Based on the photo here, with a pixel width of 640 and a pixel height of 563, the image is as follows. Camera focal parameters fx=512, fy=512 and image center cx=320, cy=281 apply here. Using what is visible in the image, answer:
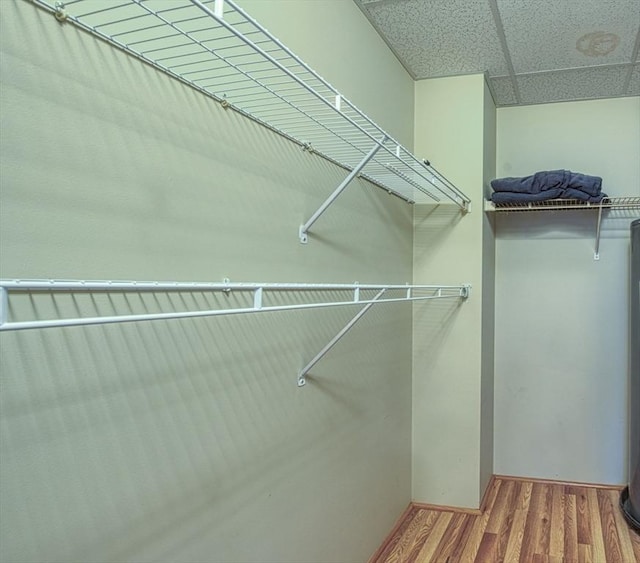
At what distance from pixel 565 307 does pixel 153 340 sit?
2.55m

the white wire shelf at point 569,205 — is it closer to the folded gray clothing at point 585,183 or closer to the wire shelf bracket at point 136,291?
the folded gray clothing at point 585,183

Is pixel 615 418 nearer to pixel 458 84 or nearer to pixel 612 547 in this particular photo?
pixel 612 547

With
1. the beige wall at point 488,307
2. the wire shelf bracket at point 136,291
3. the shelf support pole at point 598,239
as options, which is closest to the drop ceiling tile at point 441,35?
the beige wall at point 488,307

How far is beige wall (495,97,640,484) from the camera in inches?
110

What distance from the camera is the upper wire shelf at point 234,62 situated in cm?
82

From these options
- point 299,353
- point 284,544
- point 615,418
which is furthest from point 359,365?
point 615,418

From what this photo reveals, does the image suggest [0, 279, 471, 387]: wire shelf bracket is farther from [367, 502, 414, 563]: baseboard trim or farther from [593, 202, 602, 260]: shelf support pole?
[593, 202, 602, 260]: shelf support pole

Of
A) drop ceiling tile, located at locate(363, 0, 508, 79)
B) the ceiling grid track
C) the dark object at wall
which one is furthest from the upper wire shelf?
the dark object at wall

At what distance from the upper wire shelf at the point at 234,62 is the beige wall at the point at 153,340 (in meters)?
0.04

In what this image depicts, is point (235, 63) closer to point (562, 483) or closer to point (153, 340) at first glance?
point (153, 340)

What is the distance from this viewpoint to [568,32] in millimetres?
2053

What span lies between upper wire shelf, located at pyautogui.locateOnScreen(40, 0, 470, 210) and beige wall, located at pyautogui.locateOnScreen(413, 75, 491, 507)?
2.60ft

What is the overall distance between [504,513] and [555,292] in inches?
47.9

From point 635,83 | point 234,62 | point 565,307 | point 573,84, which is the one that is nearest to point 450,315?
point 565,307
